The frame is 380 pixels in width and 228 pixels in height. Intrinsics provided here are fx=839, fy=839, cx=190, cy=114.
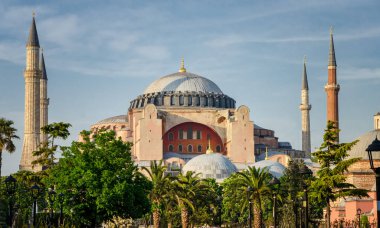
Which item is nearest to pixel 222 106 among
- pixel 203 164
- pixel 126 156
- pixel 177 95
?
pixel 177 95

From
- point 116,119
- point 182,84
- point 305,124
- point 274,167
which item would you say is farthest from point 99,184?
point 116,119

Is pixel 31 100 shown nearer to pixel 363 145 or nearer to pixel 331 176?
pixel 363 145

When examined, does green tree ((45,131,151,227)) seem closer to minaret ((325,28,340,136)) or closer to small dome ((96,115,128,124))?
minaret ((325,28,340,136))

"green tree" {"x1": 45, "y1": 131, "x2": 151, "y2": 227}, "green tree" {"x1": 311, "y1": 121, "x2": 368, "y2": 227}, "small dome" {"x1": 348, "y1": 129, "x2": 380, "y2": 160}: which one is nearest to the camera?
"green tree" {"x1": 311, "y1": 121, "x2": 368, "y2": 227}

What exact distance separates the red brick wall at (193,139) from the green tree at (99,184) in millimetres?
56683

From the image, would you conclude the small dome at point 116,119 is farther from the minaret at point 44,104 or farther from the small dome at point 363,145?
the small dome at point 363,145

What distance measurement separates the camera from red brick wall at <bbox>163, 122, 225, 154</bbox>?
10188 centimetres

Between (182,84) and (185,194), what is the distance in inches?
2022

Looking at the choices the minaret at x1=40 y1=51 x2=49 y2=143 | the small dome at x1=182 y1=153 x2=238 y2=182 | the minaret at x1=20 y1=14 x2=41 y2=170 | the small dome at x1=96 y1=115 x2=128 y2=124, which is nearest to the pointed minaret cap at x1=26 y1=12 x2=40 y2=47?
the minaret at x1=20 y1=14 x2=41 y2=170

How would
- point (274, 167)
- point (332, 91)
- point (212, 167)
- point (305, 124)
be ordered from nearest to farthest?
point (274, 167), point (212, 167), point (332, 91), point (305, 124)

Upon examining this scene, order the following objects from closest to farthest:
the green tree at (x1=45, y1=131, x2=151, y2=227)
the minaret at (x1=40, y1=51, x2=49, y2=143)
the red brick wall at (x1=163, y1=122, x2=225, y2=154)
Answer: the green tree at (x1=45, y1=131, x2=151, y2=227) < the minaret at (x1=40, y1=51, x2=49, y2=143) < the red brick wall at (x1=163, y1=122, x2=225, y2=154)

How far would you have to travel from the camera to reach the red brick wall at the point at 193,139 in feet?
334

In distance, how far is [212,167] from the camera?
8744 centimetres

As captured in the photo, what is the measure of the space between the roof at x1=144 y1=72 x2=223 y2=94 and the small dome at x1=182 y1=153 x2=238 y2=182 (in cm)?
1925
